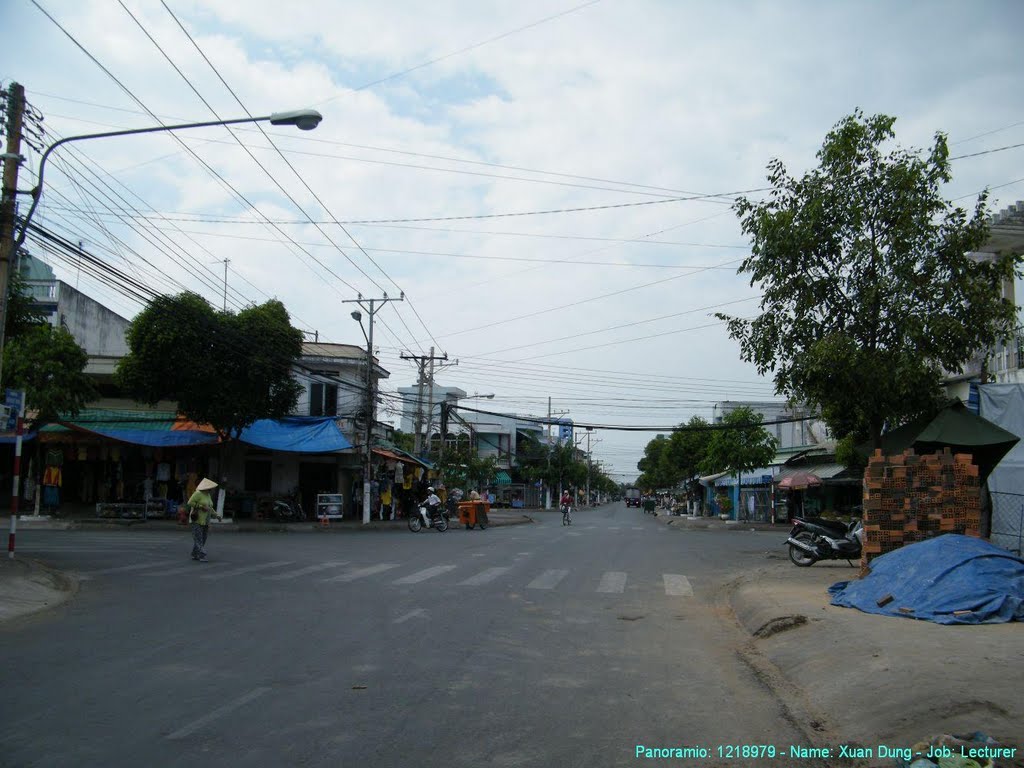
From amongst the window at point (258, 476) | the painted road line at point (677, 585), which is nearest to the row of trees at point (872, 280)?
the painted road line at point (677, 585)

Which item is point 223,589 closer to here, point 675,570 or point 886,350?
point 675,570

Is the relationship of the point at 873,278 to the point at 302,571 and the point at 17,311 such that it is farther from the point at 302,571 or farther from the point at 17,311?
the point at 17,311

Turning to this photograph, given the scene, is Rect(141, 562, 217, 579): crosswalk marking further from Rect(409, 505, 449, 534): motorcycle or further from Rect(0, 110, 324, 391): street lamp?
Rect(409, 505, 449, 534): motorcycle

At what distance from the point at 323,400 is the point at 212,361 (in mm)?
12681

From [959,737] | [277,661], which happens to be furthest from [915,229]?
[277,661]

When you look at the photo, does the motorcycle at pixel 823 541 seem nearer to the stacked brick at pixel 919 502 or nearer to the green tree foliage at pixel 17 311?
the stacked brick at pixel 919 502

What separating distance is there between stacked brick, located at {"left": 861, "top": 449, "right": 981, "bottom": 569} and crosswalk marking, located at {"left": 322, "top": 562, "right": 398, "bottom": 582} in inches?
357

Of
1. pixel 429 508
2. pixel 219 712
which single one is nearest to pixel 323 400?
pixel 429 508

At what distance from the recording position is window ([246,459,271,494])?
38.2m

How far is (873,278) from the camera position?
618 inches

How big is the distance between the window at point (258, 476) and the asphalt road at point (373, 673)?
22503 millimetres

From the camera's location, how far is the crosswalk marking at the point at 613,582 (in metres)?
14.6

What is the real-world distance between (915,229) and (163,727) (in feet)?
48.0

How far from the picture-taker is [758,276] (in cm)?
1642
